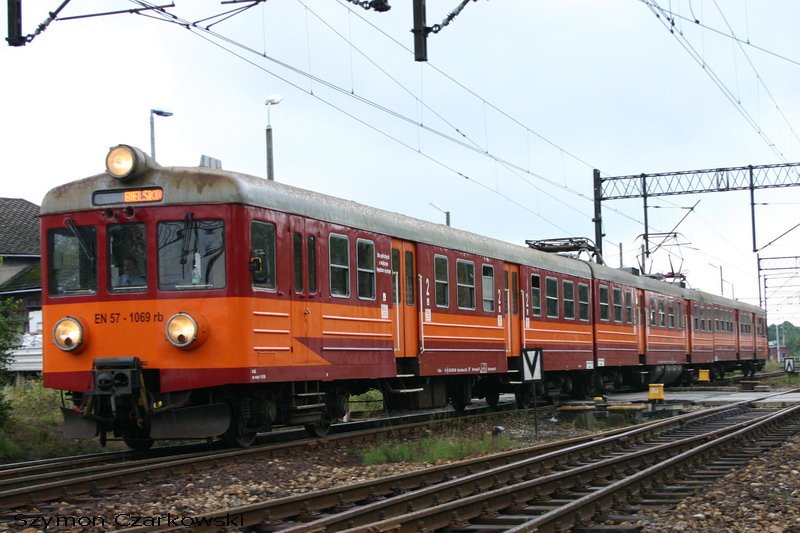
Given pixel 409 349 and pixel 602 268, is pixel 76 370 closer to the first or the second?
pixel 409 349

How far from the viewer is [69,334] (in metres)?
12.3

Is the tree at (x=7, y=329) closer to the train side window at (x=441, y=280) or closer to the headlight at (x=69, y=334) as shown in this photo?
the headlight at (x=69, y=334)

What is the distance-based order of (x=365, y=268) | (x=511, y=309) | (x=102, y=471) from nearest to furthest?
(x=102, y=471) → (x=365, y=268) → (x=511, y=309)

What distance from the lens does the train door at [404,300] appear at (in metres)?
16.1

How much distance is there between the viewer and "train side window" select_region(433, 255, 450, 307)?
17.5 metres

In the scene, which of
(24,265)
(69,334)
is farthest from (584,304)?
(24,265)

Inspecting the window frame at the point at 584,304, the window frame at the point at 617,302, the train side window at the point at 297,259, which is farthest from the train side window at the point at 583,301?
the train side window at the point at 297,259

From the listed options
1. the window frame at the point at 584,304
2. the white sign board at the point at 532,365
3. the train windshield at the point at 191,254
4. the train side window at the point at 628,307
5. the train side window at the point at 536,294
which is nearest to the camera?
the train windshield at the point at 191,254

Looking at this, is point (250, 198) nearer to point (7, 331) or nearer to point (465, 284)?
point (7, 331)

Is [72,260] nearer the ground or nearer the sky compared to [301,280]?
nearer the sky

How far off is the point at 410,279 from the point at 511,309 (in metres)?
4.59

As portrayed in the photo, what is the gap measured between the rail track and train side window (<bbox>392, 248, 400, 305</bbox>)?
142 inches

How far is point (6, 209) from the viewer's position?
44.2 meters

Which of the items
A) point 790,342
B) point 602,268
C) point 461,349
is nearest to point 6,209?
point 602,268
